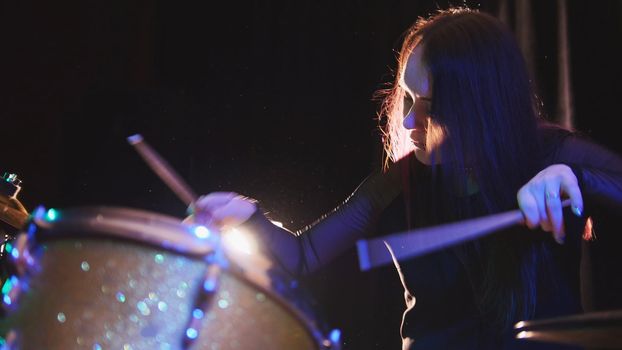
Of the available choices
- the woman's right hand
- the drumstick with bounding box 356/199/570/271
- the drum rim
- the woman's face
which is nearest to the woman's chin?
the woman's face

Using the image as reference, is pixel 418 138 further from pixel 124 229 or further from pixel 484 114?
pixel 124 229

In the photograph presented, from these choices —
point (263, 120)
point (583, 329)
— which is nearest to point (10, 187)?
point (263, 120)

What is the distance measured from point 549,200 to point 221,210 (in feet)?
1.89

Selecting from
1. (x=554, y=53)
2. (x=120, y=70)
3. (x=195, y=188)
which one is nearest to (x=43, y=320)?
(x=195, y=188)

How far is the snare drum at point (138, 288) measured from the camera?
69cm

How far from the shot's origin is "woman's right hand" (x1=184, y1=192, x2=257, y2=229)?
115 centimetres

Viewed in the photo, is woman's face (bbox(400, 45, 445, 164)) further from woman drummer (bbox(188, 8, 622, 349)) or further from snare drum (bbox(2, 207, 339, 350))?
snare drum (bbox(2, 207, 339, 350))

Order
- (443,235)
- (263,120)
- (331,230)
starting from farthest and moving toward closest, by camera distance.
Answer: (263,120), (331,230), (443,235)

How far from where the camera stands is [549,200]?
0.89 metres

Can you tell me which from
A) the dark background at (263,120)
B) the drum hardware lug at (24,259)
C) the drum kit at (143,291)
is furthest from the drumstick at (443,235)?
the dark background at (263,120)

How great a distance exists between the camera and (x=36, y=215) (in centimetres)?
72

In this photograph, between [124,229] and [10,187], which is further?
[10,187]

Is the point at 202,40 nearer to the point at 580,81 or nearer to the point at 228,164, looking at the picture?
the point at 228,164

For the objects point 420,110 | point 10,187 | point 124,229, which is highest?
point 10,187
